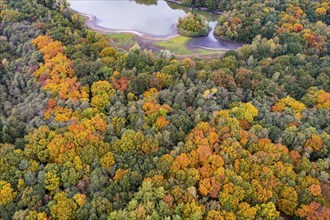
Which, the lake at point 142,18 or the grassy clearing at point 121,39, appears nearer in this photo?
the grassy clearing at point 121,39

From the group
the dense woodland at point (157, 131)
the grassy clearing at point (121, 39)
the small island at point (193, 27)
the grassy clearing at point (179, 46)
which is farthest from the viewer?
the small island at point (193, 27)

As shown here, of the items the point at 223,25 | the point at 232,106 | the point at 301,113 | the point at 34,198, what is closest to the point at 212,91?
the point at 232,106

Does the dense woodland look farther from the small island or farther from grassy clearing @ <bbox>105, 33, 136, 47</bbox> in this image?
the small island

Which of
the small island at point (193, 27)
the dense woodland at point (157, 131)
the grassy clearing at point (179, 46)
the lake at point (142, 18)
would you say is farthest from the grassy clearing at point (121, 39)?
the small island at point (193, 27)

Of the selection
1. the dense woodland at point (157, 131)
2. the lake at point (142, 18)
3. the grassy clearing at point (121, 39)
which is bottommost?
the dense woodland at point (157, 131)

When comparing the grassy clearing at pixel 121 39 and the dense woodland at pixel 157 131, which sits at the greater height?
the grassy clearing at pixel 121 39

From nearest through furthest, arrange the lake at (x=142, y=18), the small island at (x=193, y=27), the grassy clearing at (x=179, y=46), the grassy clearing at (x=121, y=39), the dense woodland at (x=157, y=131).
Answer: the dense woodland at (x=157, y=131) < the grassy clearing at (x=179, y=46) < the grassy clearing at (x=121, y=39) < the small island at (x=193, y=27) < the lake at (x=142, y=18)

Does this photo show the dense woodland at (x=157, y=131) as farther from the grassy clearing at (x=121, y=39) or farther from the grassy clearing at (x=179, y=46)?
the grassy clearing at (x=179, y=46)

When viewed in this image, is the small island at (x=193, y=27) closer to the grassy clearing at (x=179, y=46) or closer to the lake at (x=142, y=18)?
the lake at (x=142, y=18)

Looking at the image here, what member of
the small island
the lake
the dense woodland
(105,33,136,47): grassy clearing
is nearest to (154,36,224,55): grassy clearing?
the small island
